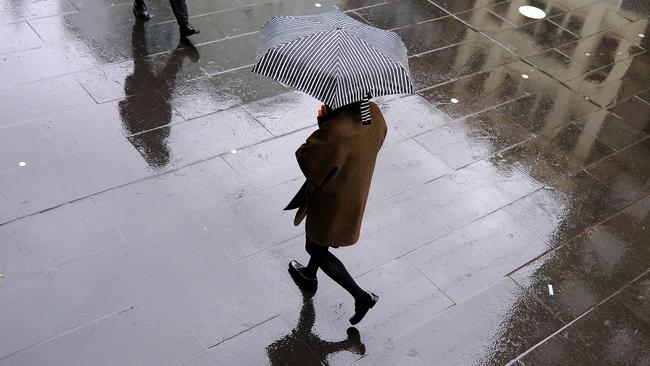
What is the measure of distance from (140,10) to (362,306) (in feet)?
14.8

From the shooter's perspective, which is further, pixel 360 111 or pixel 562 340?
pixel 562 340

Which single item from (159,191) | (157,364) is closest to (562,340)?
(157,364)

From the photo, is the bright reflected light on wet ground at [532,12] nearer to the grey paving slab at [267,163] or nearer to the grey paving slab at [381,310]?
the grey paving slab at [267,163]

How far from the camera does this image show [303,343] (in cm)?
463

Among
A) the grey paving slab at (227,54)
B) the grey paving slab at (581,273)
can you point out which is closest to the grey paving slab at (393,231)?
the grey paving slab at (581,273)

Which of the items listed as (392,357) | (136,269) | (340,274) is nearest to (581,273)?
(392,357)

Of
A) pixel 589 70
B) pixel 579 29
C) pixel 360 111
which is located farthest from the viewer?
pixel 579 29

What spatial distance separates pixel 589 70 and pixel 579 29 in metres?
1.18

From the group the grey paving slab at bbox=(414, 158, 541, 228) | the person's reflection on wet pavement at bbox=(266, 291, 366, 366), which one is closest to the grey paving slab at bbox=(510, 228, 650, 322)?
the grey paving slab at bbox=(414, 158, 541, 228)

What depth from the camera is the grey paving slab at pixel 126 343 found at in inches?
168

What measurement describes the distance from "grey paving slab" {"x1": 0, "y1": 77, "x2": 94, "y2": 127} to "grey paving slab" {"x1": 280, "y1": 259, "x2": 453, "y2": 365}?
3.00 m

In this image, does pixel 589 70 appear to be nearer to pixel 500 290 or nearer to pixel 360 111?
pixel 500 290

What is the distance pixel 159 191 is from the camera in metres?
5.59

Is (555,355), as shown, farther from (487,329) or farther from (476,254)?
(476,254)
